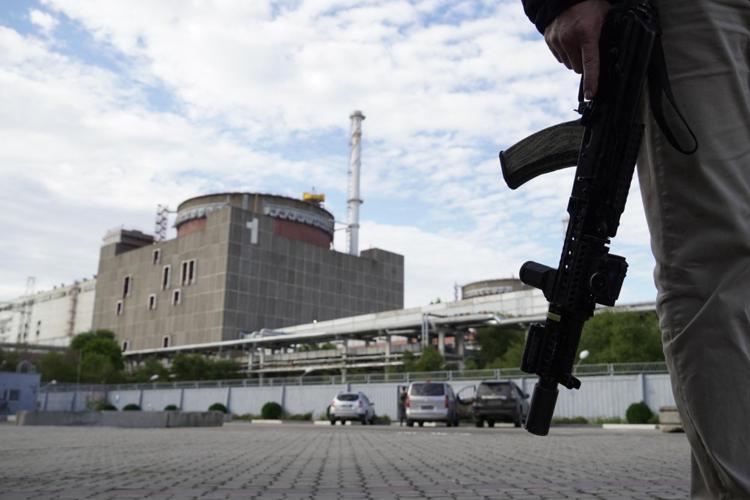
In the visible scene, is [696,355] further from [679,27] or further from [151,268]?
[151,268]

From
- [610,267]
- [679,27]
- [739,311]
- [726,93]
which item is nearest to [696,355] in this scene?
[739,311]

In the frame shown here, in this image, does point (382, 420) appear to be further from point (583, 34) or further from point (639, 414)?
point (583, 34)

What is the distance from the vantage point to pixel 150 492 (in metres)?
4.84

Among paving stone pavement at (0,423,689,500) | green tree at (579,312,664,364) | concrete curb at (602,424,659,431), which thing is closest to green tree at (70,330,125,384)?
green tree at (579,312,664,364)

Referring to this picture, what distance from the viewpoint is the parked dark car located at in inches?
918

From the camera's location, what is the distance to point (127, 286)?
8956 centimetres

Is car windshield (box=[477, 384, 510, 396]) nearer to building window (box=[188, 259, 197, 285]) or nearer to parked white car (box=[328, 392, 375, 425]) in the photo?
parked white car (box=[328, 392, 375, 425])

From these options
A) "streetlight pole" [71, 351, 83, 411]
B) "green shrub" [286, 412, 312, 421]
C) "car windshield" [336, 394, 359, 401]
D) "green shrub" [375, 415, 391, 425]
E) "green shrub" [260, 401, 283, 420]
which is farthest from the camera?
"streetlight pole" [71, 351, 83, 411]

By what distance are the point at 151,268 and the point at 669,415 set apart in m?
75.6

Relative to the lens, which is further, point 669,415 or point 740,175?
point 669,415

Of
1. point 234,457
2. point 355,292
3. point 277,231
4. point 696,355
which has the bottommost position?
point 234,457

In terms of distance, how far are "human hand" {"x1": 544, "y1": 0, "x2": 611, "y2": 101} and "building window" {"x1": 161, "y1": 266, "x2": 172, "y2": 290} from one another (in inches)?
3295

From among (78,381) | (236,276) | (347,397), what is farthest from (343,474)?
(236,276)

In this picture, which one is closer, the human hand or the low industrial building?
the human hand
